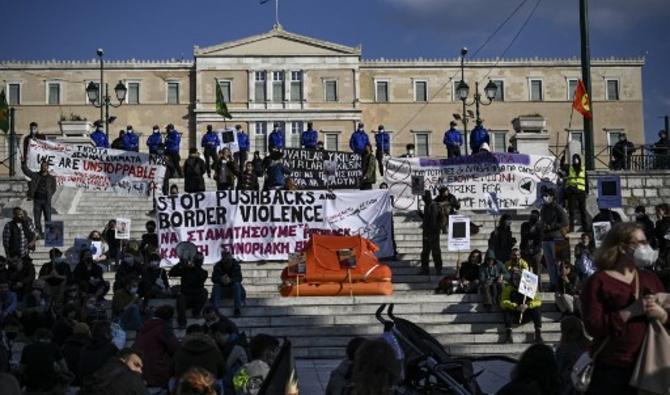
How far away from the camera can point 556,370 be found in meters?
6.18

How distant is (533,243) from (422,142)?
58726mm

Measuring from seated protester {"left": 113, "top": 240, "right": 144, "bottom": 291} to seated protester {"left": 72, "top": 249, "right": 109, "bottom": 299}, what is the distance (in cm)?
28

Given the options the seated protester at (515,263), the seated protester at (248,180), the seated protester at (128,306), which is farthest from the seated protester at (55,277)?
the seated protester at (515,263)

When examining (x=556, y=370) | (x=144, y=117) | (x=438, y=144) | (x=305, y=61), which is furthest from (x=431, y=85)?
(x=556, y=370)

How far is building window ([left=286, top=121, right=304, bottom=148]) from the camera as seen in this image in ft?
249

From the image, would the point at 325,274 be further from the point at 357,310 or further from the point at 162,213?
the point at 162,213

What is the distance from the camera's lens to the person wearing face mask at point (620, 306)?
17.8 feet

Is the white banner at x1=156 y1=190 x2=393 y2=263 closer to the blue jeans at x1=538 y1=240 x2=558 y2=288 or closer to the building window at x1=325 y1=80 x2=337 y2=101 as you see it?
the blue jeans at x1=538 y1=240 x2=558 y2=288

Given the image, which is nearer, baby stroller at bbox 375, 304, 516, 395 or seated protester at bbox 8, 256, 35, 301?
baby stroller at bbox 375, 304, 516, 395

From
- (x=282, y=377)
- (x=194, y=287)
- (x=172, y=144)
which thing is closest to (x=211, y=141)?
(x=172, y=144)

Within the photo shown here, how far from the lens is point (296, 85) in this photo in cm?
7806

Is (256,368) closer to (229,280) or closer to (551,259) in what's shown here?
(229,280)

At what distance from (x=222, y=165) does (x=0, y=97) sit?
27.6ft

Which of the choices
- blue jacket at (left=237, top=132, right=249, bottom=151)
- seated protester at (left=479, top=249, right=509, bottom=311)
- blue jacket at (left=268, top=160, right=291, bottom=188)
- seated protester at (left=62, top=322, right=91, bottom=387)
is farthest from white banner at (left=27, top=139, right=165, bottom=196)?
seated protester at (left=62, top=322, right=91, bottom=387)
